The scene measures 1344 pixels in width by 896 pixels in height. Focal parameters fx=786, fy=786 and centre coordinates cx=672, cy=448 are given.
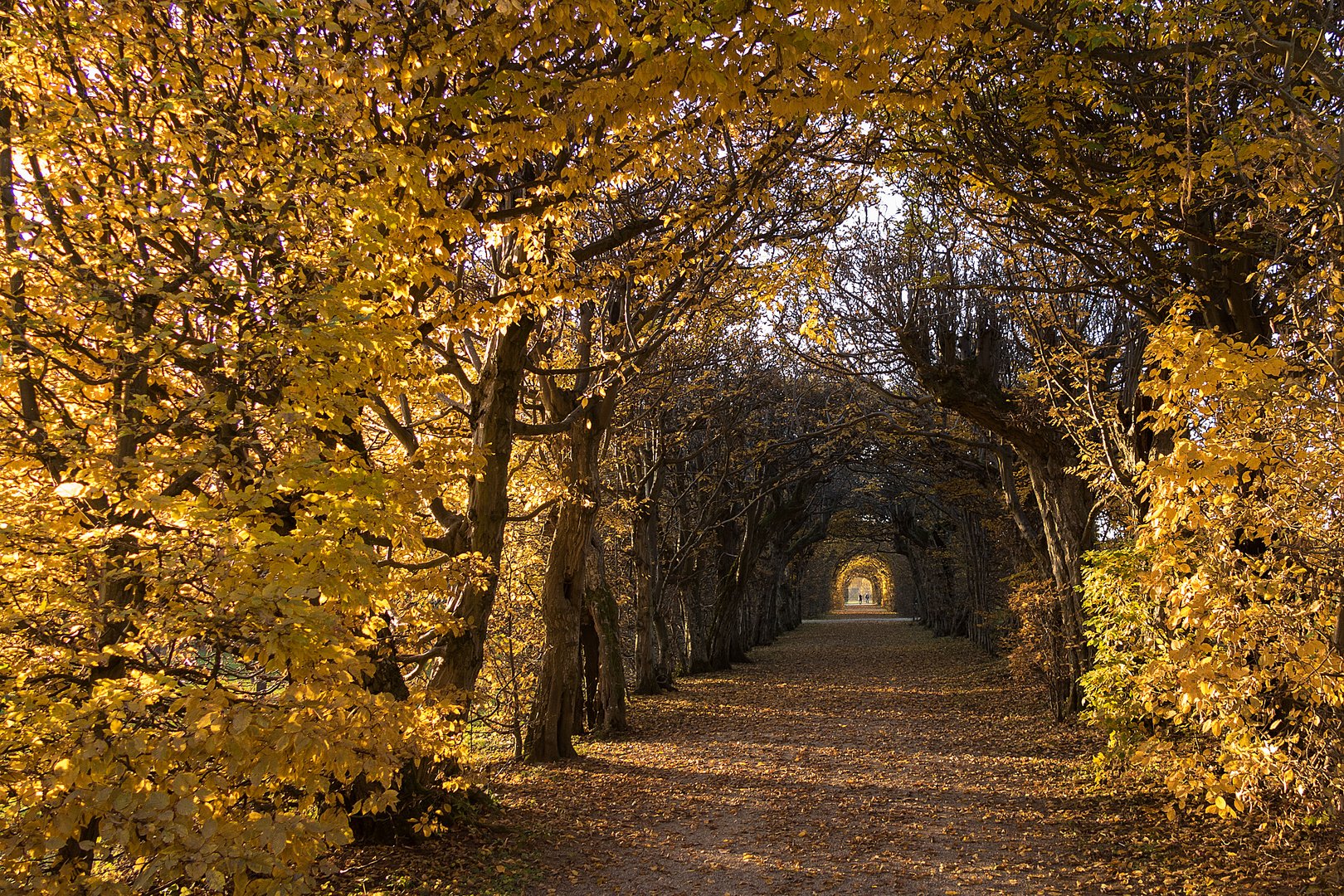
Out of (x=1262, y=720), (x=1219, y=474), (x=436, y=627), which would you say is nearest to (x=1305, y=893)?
(x=1262, y=720)

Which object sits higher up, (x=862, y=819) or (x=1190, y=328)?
(x=1190, y=328)

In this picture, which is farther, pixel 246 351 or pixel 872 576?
pixel 872 576

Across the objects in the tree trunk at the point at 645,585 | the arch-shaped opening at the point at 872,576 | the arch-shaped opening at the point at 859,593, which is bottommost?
the arch-shaped opening at the point at 859,593

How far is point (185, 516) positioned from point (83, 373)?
4.22 feet

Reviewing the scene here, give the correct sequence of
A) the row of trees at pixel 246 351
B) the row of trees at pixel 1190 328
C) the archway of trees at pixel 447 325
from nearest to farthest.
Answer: the row of trees at pixel 246 351 < the archway of trees at pixel 447 325 < the row of trees at pixel 1190 328

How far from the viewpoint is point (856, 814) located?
8148mm

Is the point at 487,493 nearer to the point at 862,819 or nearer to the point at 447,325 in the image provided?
the point at 447,325

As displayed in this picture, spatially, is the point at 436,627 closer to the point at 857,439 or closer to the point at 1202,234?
the point at 1202,234

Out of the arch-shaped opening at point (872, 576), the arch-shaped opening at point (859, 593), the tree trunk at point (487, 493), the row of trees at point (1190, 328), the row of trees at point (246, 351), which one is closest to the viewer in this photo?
the row of trees at point (246, 351)

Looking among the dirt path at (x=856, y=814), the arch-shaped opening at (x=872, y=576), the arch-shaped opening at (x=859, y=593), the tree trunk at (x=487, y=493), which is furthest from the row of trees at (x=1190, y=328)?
the arch-shaped opening at (x=859, y=593)

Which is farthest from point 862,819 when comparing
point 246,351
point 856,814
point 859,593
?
point 859,593

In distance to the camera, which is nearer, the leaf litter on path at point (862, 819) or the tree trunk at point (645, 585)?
the leaf litter on path at point (862, 819)

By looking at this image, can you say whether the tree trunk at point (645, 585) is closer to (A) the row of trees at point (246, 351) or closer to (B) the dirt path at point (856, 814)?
(B) the dirt path at point (856, 814)

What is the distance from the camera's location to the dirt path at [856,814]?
20.2ft
